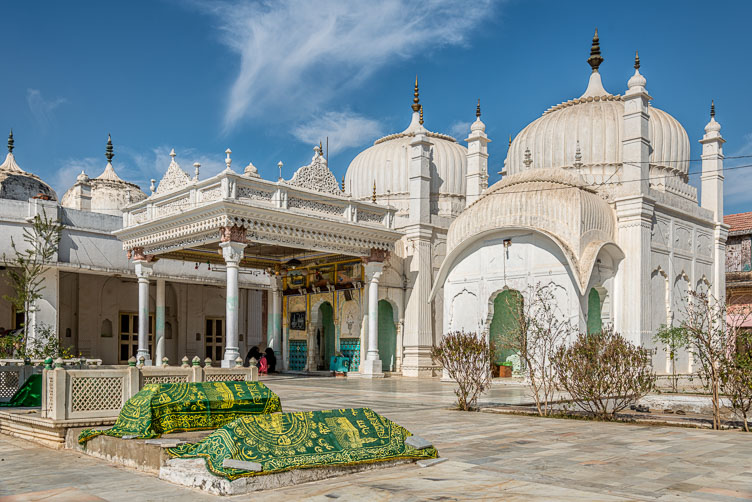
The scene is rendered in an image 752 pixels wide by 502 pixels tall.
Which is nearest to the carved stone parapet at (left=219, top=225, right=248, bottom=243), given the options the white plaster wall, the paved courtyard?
the white plaster wall

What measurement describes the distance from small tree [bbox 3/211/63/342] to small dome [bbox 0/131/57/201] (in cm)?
522

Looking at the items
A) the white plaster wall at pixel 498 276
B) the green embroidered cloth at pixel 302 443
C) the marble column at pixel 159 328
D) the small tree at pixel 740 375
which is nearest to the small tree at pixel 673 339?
the white plaster wall at pixel 498 276

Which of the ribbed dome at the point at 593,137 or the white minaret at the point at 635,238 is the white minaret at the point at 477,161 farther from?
the white minaret at the point at 635,238

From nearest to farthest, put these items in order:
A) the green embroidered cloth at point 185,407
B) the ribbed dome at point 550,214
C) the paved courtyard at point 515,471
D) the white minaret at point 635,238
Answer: the paved courtyard at point 515,471 → the green embroidered cloth at point 185,407 → the ribbed dome at point 550,214 → the white minaret at point 635,238

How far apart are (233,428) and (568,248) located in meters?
13.4

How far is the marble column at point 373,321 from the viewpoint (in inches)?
867

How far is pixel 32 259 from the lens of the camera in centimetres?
2219

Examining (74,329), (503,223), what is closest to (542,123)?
(503,223)

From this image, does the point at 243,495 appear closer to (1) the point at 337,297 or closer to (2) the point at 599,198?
(2) the point at 599,198

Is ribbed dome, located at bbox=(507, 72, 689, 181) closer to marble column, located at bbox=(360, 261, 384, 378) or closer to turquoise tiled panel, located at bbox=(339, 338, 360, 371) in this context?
marble column, located at bbox=(360, 261, 384, 378)

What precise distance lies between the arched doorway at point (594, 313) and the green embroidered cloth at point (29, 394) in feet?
46.7

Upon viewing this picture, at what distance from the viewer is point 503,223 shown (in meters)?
19.5

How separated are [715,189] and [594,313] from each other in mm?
6682

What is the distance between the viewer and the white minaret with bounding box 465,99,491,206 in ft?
76.7
